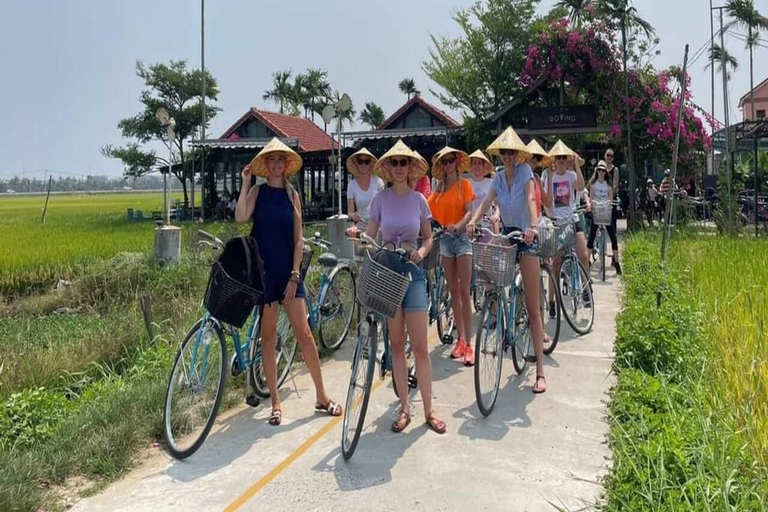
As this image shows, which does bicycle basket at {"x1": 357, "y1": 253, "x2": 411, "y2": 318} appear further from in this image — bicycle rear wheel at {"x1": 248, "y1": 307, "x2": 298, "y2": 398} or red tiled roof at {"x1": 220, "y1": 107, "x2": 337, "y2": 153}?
red tiled roof at {"x1": 220, "y1": 107, "x2": 337, "y2": 153}

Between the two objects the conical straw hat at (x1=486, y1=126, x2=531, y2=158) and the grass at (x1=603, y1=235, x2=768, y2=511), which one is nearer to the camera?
the grass at (x1=603, y1=235, x2=768, y2=511)

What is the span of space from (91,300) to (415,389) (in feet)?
25.3

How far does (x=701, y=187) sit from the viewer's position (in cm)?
2364

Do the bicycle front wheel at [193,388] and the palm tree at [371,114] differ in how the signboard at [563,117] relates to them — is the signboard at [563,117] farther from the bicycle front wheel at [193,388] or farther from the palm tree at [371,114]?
the palm tree at [371,114]

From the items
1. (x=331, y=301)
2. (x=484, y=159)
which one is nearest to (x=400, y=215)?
(x=331, y=301)

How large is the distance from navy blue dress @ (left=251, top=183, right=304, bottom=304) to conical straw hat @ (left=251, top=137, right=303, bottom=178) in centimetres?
13

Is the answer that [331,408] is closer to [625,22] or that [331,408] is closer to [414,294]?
[414,294]

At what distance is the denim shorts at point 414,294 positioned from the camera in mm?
4031

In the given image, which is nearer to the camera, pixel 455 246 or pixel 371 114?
pixel 455 246

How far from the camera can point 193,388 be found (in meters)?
4.12

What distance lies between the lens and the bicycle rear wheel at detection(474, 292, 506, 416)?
14.1 feet

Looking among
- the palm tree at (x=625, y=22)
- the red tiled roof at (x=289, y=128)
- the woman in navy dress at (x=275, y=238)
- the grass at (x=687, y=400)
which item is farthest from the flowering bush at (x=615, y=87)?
the woman in navy dress at (x=275, y=238)

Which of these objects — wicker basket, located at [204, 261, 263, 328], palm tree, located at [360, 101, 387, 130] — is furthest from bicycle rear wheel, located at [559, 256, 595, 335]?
palm tree, located at [360, 101, 387, 130]

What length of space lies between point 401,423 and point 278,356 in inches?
52.4
